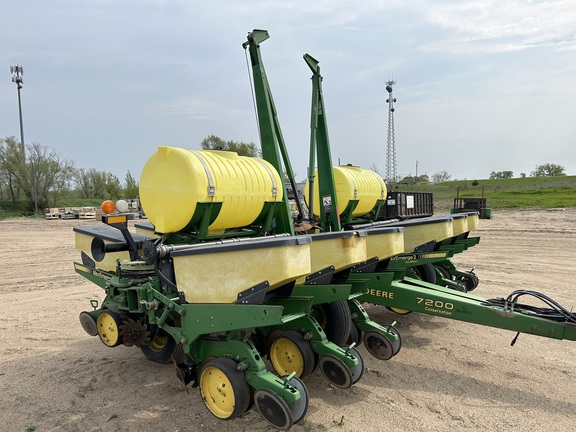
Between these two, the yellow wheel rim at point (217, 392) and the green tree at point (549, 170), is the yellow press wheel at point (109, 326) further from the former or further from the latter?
the green tree at point (549, 170)

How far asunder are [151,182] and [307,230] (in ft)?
7.39

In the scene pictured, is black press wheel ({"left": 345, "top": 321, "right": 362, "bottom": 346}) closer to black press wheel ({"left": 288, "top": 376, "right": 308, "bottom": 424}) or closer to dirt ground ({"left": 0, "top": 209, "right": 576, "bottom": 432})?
dirt ground ({"left": 0, "top": 209, "right": 576, "bottom": 432})

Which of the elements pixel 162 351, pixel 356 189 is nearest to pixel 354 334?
pixel 162 351

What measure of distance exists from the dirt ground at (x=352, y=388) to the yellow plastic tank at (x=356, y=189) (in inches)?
68.5

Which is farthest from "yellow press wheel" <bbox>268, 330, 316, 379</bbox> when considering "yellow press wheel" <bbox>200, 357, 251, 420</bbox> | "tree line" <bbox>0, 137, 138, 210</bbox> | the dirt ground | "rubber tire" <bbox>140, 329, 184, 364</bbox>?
"tree line" <bbox>0, 137, 138, 210</bbox>

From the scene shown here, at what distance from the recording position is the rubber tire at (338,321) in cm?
404

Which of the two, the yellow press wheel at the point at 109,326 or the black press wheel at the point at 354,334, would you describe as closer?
the yellow press wheel at the point at 109,326

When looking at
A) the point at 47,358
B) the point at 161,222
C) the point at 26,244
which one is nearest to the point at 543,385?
the point at 161,222

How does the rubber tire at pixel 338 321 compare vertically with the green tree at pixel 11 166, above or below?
below

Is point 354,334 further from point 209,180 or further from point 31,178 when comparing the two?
point 31,178

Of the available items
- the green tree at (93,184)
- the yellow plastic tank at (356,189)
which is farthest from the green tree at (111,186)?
the yellow plastic tank at (356,189)

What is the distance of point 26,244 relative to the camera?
609 inches

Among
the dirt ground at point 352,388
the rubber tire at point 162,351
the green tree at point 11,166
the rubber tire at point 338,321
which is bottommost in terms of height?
the dirt ground at point 352,388

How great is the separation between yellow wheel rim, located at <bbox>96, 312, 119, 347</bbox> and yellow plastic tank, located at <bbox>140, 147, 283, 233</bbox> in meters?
0.88
